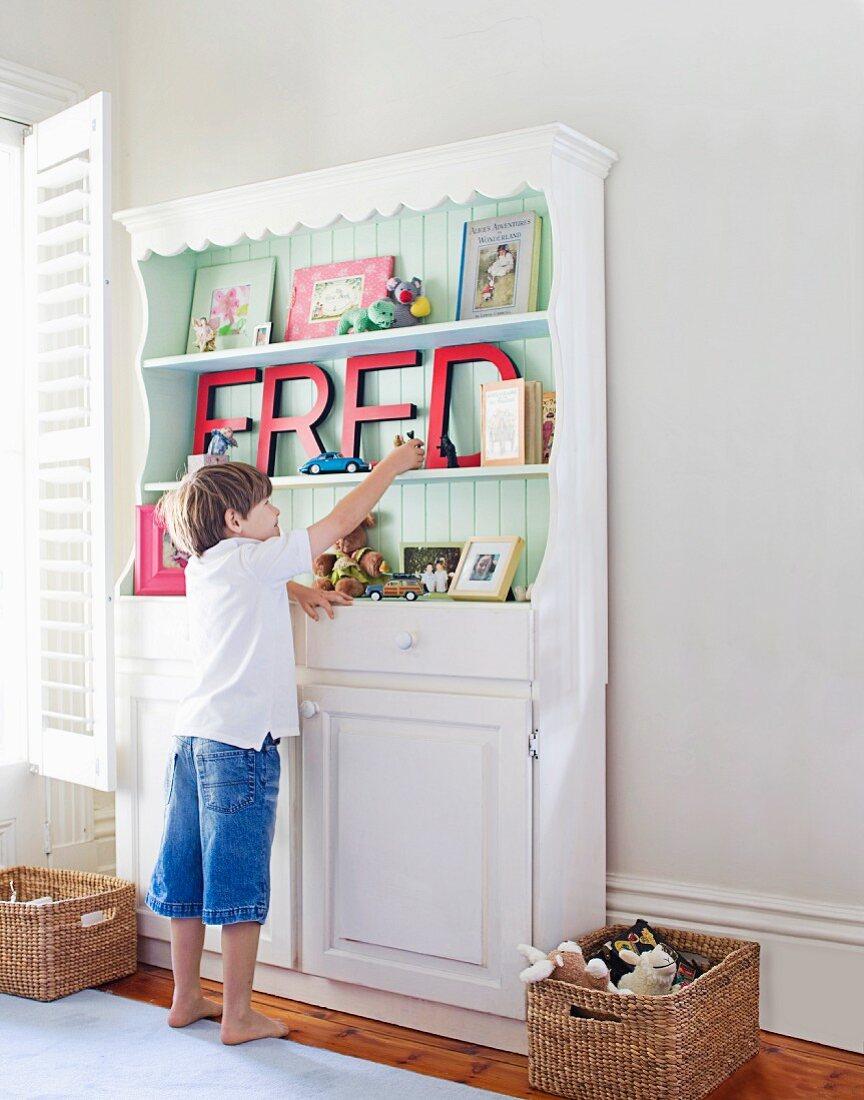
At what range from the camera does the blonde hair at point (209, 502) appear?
2453 mm

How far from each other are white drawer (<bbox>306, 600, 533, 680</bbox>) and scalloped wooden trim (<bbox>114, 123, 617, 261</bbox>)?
84cm

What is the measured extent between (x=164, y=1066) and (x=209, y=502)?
1082mm

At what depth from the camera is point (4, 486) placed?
3189mm

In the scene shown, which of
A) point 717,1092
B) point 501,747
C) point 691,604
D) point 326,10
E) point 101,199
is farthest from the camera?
point 326,10

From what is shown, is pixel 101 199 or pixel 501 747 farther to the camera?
pixel 101 199

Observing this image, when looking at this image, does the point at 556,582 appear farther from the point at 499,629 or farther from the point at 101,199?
the point at 101,199

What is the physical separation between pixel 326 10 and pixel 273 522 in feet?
4.65

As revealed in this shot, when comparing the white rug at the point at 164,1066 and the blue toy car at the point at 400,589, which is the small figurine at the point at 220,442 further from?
the white rug at the point at 164,1066

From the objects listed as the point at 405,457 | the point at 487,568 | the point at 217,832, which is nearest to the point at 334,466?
the point at 405,457

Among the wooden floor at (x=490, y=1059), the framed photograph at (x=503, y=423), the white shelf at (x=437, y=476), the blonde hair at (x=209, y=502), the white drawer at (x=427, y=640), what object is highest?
the framed photograph at (x=503, y=423)

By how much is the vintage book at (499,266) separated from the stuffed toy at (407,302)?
9 cm

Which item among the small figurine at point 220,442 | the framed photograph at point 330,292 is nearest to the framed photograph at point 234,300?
the framed photograph at point 330,292

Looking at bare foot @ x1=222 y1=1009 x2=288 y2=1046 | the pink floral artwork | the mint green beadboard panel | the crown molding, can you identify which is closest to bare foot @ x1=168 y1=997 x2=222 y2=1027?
bare foot @ x1=222 y1=1009 x2=288 y2=1046

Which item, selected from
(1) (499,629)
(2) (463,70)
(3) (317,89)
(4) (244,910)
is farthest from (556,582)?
(3) (317,89)
